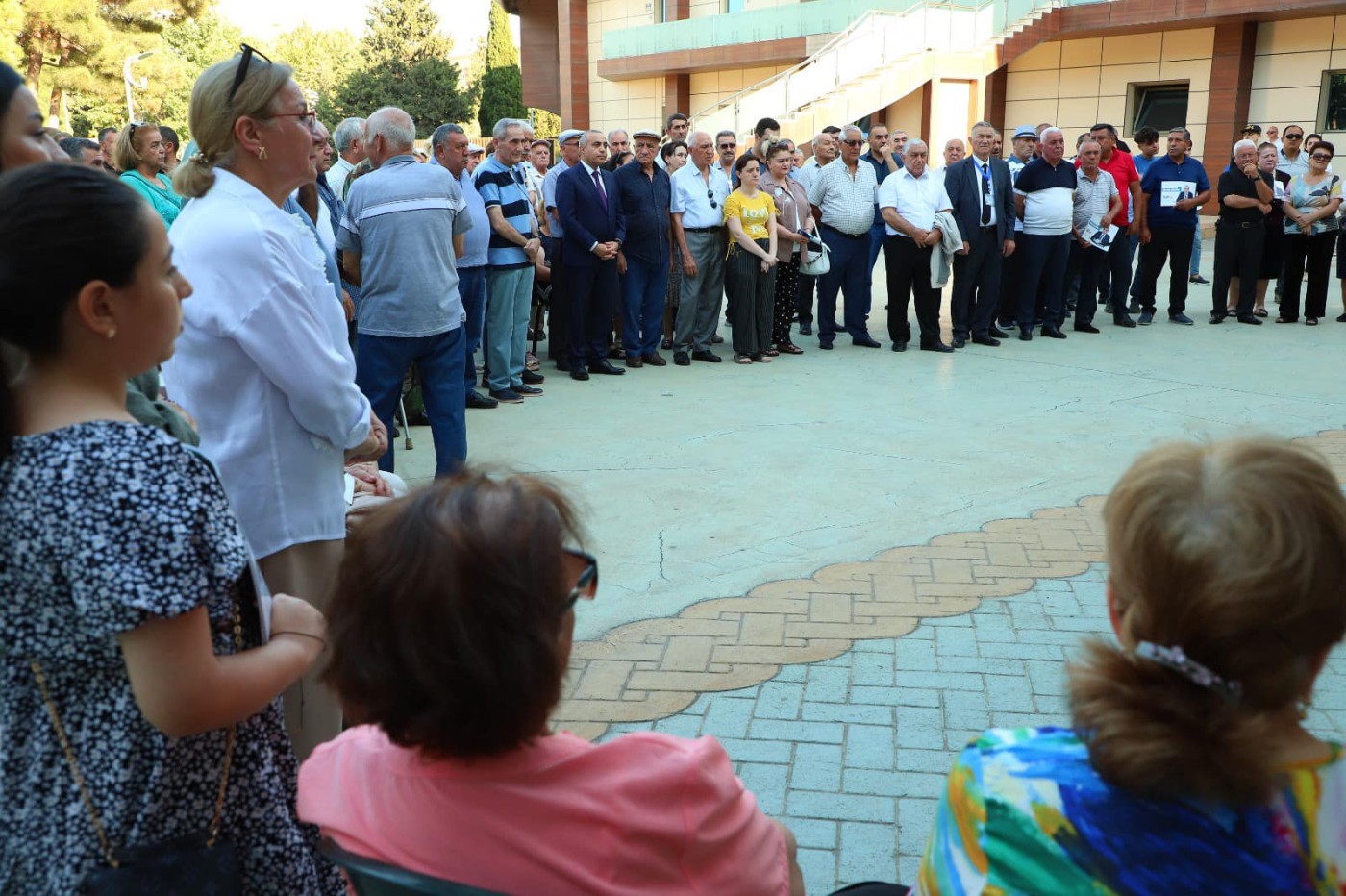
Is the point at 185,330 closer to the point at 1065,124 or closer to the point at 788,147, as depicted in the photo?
the point at 788,147

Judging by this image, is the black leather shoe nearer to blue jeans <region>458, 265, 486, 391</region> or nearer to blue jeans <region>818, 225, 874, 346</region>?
blue jeans <region>458, 265, 486, 391</region>

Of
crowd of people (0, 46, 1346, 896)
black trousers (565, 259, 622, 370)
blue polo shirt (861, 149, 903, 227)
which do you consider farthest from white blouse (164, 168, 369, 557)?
blue polo shirt (861, 149, 903, 227)

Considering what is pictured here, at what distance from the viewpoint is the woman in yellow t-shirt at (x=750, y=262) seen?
373 inches

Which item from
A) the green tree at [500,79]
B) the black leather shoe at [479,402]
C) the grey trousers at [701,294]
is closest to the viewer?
the black leather shoe at [479,402]

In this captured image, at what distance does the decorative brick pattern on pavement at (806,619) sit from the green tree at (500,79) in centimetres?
3753

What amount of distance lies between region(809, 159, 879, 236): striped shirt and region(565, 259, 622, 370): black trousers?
7.42 ft

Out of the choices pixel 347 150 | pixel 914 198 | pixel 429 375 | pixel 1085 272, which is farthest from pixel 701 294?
pixel 429 375

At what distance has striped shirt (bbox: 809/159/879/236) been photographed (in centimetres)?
1009

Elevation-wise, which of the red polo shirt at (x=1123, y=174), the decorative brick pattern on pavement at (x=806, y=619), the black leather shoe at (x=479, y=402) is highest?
the red polo shirt at (x=1123, y=174)

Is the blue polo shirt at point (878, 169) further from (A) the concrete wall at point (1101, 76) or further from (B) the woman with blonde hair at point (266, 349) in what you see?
(A) the concrete wall at point (1101, 76)

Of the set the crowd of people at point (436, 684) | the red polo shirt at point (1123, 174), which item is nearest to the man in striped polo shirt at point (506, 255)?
the crowd of people at point (436, 684)

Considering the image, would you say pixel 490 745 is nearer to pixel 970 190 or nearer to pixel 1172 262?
pixel 970 190

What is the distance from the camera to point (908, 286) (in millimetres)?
10203

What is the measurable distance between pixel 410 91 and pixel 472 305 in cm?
4281
